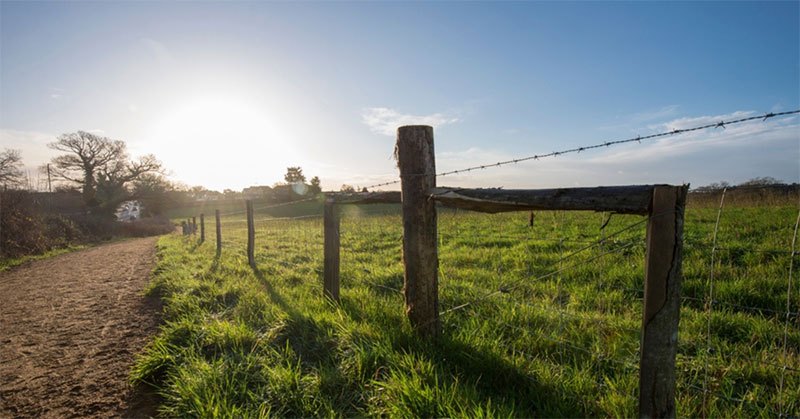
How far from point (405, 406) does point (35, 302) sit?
738 centimetres

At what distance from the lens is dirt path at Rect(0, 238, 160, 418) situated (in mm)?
2850

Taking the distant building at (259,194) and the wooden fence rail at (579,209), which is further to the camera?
the distant building at (259,194)

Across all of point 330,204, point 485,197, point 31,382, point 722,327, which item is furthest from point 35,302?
point 722,327

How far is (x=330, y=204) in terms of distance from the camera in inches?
179

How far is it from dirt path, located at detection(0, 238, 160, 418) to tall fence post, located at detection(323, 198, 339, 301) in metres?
2.09

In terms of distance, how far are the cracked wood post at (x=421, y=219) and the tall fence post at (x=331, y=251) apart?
160 cm

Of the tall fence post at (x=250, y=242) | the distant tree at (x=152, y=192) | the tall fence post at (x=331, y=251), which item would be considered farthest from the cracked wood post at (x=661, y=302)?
the distant tree at (x=152, y=192)

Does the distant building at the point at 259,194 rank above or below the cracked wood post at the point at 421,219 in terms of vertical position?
above

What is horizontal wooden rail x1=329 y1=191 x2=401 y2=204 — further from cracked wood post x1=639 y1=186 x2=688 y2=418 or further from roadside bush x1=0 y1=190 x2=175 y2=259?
roadside bush x1=0 y1=190 x2=175 y2=259

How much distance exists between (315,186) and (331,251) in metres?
55.0

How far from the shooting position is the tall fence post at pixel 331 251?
4.51 metres

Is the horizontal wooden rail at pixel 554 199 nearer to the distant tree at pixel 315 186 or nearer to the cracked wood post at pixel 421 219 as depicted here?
the cracked wood post at pixel 421 219

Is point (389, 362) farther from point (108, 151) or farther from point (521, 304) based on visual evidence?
point (108, 151)

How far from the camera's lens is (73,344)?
4027 millimetres
